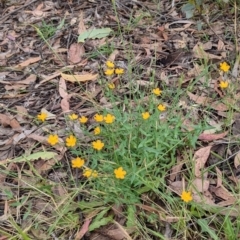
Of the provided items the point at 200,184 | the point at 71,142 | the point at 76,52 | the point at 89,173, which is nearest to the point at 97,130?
the point at 71,142

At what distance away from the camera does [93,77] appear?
2.38m

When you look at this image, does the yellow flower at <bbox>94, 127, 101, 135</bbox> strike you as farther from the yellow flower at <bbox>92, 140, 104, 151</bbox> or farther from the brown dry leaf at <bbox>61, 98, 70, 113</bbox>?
the brown dry leaf at <bbox>61, 98, 70, 113</bbox>

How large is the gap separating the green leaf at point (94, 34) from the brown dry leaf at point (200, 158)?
40.9 inches

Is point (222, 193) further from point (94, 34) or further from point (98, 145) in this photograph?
point (94, 34)

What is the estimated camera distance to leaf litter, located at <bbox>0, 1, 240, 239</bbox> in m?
1.88

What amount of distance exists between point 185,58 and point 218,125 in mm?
552

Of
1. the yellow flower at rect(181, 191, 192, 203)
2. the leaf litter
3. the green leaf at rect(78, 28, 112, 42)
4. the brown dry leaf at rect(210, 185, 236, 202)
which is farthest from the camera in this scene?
the green leaf at rect(78, 28, 112, 42)

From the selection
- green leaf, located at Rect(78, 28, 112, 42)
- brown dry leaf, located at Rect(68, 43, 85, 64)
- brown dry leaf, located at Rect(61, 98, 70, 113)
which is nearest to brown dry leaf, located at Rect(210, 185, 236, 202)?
brown dry leaf, located at Rect(61, 98, 70, 113)

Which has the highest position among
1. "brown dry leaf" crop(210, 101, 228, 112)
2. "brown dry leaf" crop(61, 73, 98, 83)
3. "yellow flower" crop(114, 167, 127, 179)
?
"yellow flower" crop(114, 167, 127, 179)

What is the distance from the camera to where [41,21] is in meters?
2.91

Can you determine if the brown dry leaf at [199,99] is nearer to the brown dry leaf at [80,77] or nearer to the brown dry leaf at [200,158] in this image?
the brown dry leaf at [200,158]

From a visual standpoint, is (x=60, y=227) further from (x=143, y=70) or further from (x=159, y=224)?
(x=143, y=70)

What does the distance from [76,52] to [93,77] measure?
293 millimetres

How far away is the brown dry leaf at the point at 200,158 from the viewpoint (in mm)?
1862
